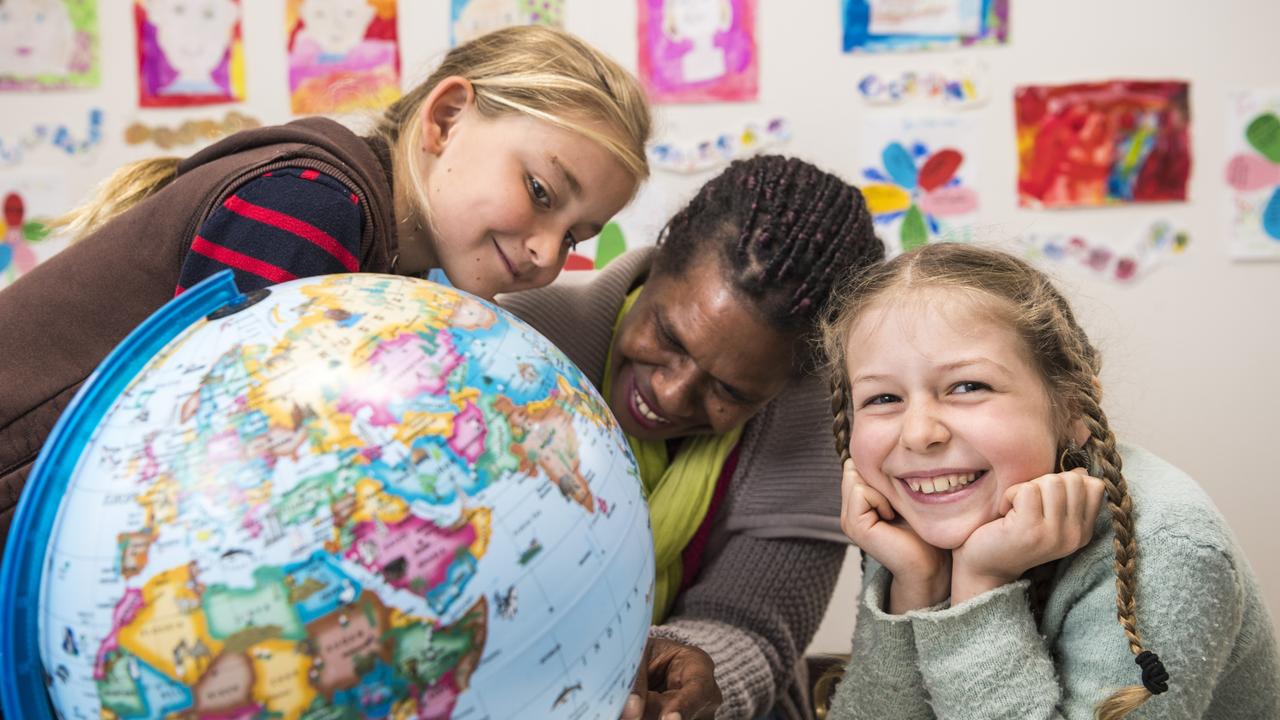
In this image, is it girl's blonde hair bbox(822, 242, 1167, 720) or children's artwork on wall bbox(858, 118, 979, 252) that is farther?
children's artwork on wall bbox(858, 118, 979, 252)

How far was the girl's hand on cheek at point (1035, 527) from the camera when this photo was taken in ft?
3.57

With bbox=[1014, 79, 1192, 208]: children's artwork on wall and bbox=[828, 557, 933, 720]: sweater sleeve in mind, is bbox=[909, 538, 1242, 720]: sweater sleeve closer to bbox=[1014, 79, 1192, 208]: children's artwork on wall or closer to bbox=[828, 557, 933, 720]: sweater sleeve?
bbox=[828, 557, 933, 720]: sweater sleeve

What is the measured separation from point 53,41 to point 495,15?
1130 millimetres

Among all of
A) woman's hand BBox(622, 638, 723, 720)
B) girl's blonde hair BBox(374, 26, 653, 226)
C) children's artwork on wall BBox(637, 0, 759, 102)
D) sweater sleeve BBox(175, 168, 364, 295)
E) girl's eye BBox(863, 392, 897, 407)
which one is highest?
children's artwork on wall BBox(637, 0, 759, 102)

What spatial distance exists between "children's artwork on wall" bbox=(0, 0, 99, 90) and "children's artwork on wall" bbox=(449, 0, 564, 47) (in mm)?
929

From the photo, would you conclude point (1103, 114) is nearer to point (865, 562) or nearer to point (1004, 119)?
point (1004, 119)

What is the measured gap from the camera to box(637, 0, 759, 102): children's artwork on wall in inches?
99.3

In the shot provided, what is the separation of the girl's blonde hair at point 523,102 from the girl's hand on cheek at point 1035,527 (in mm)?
679

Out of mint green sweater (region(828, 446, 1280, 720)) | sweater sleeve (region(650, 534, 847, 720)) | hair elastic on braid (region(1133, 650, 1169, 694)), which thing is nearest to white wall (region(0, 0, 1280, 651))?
sweater sleeve (region(650, 534, 847, 720))

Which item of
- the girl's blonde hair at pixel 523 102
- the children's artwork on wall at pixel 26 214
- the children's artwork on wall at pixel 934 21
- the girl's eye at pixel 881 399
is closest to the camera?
the girl's eye at pixel 881 399

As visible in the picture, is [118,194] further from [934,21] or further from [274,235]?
[934,21]

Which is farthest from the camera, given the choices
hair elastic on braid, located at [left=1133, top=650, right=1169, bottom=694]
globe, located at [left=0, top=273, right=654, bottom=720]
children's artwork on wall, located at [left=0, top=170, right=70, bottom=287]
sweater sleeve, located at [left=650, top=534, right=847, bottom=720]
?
children's artwork on wall, located at [left=0, top=170, right=70, bottom=287]

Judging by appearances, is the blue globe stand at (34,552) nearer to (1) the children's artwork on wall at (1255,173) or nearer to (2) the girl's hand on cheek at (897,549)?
(2) the girl's hand on cheek at (897,549)

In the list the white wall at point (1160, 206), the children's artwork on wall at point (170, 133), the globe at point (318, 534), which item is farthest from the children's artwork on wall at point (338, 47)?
the globe at point (318, 534)
